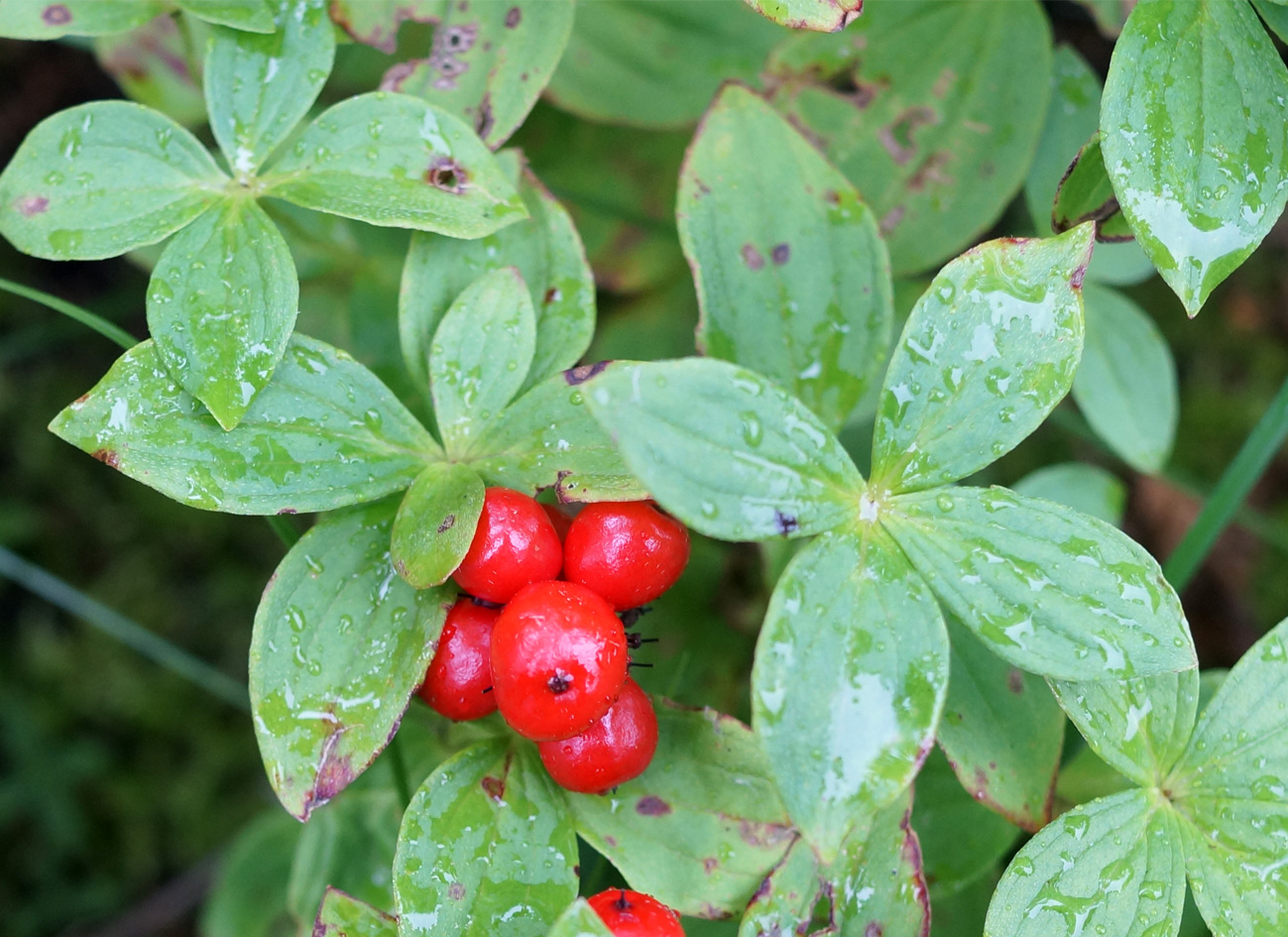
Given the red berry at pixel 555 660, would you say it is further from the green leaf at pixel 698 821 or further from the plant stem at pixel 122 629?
the plant stem at pixel 122 629

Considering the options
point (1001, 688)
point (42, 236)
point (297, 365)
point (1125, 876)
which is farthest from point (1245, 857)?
point (42, 236)

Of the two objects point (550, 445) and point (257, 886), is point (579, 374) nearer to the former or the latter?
point (550, 445)

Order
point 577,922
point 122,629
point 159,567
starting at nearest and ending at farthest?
point 577,922 < point 122,629 < point 159,567

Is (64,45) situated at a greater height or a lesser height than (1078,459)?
greater

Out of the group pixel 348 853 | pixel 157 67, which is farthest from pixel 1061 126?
pixel 348 853

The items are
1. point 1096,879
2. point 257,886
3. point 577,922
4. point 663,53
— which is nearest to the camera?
point 577,922

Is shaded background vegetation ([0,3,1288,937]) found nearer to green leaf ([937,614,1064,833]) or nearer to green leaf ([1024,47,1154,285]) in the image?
green leaf ([1024,47,1154,285])

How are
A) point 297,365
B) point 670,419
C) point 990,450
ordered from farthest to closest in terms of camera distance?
1. point 297,365
2. point 990,450
3. point 670,419

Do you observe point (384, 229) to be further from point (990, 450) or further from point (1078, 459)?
point (1078, 459)
